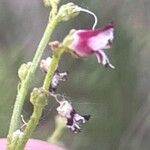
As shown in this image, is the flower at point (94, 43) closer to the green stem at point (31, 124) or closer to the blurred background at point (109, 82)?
the green stem at point (31, 124)

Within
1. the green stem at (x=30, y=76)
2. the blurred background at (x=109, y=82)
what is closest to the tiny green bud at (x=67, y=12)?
the green stem at (x=30, y=76)

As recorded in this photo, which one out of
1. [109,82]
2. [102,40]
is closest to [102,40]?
[102,40]

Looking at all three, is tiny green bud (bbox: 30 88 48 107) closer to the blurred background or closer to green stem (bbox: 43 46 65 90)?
green stem (bbox: 43 46 65 90)

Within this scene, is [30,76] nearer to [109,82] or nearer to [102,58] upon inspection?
[102,58]

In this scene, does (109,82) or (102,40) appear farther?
(109,82)

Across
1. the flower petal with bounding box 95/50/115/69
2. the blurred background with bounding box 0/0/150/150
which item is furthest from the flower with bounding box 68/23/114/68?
the blurred background with bounding box 0/0/150/150

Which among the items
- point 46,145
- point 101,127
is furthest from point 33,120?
point 101,127

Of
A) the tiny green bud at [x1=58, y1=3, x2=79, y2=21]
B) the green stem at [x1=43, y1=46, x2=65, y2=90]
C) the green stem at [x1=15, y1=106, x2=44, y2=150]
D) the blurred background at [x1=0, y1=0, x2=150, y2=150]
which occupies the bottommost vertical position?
the blurred background at [x1=0, y1=0, x2=150, y2=150]
